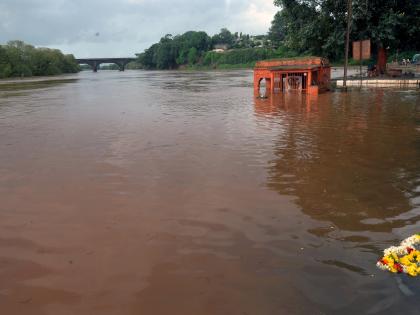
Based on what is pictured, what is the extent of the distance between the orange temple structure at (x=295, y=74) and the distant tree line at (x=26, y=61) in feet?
232

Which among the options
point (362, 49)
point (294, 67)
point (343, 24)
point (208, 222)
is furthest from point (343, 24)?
point (208, 222)

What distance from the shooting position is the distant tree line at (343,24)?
1407 inches

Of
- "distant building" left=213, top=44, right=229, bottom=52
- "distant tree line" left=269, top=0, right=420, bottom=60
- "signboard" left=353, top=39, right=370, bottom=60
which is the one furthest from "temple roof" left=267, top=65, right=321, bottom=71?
"distant building" left=213, top=44, right=229, bottom=52

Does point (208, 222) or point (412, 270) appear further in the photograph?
point (208, 222)

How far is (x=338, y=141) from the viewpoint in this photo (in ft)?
47.0

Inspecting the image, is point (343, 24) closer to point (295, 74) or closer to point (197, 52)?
point (295, 74)

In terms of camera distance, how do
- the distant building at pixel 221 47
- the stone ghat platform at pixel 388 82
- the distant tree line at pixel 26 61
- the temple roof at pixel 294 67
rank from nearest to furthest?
the temple roof at pixel 294 67, the stone ghat platform at pixel 388 82, the distant tree line at pixel 26 61, the distant building at pixel 221 47

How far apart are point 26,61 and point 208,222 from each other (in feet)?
333

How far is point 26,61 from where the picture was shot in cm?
9562

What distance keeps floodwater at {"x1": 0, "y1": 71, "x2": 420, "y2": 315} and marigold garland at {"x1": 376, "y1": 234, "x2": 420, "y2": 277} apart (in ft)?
0.50

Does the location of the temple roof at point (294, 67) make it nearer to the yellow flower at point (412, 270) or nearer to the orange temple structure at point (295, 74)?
the orange temple structure at point (295, 74)

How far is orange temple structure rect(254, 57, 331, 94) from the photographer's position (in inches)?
1280

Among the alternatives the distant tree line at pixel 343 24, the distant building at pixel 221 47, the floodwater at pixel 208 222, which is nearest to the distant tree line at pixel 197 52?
the distant building at pixel 221 47

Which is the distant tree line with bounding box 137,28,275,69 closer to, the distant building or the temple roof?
the distant building
